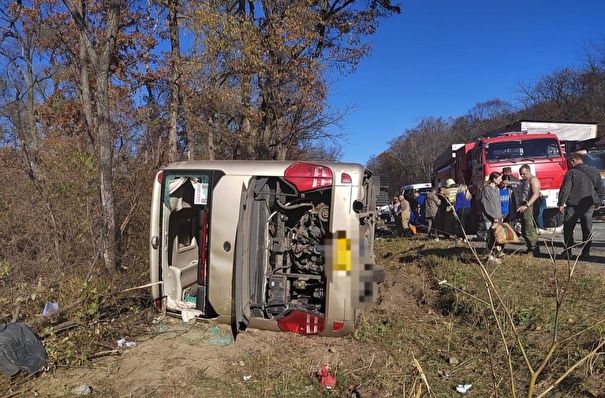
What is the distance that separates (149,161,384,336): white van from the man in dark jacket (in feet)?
12.6

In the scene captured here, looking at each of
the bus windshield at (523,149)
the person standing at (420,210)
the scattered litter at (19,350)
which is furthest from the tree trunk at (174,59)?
the scattered litter at (19,350)


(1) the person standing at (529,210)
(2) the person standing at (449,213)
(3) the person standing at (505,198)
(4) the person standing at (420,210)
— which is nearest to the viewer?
(1) the person standing at (529,210)

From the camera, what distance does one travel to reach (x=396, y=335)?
445 centimetres

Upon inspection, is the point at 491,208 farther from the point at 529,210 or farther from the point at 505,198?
the point at 505,198

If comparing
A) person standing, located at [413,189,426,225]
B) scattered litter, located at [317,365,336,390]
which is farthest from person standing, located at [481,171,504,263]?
person standing, located at [413,189,426,225]

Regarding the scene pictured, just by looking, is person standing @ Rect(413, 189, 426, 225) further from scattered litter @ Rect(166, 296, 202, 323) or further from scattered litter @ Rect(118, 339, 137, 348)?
scattered litter @ Rect(118, 339, 137, 348)

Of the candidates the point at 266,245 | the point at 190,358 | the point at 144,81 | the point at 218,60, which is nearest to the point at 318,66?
the point at 218,60

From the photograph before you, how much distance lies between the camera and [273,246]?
14.5ft

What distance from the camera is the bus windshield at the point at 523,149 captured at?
1124 centimetres

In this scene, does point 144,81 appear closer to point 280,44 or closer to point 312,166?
point 280,44

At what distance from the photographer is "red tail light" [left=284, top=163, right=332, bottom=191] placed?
13.4 feet

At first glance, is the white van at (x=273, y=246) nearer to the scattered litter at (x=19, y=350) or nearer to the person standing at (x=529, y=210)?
the scattered litter at (x=19, y=350)

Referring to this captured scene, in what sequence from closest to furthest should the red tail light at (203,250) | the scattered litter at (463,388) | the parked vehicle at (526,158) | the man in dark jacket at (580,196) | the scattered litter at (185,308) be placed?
the scattered litter at (463,388) < the red tail light at (203,250) < the scattered litter at (185,308) < the man in dark jacket at (580,196) < the parked vehicle at (526,158)

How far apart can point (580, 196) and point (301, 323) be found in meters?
5.10
